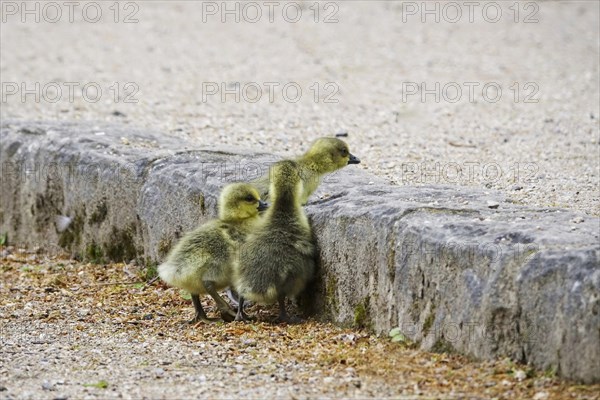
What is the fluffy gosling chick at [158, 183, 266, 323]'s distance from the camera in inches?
257

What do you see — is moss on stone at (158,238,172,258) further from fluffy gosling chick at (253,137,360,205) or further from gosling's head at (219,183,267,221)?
gosling's head at (219,183,267,221)

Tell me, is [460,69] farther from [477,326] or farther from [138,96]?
[477,326]

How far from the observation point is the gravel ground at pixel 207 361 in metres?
5.12

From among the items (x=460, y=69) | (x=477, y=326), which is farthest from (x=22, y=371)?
(x=460, y=69)

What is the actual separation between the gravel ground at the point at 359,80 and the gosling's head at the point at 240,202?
5.04ft

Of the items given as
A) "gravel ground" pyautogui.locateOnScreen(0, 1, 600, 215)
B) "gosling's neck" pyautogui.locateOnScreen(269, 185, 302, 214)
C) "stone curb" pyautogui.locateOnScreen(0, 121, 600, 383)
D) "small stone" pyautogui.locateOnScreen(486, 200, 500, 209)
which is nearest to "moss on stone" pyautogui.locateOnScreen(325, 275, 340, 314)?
"stone curb" pyautogui.locateOnScreen(0, 121, 600, 383)

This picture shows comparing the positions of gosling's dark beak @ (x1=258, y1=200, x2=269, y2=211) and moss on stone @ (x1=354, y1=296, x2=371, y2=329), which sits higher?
gosling's dark beak @ (x1=258, y1=200, x2=269, y2=211)

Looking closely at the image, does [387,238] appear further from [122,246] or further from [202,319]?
[122,246]

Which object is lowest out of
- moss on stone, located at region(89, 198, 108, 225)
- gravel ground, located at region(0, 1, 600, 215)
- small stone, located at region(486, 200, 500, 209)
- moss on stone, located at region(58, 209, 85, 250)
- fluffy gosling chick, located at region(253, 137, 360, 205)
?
moss on stone, located at region(58, 209, 85, 250)

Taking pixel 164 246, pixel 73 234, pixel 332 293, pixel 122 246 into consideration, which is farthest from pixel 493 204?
pixel 73 234

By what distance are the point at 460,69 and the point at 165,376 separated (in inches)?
383

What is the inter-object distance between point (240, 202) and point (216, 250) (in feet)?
1.22

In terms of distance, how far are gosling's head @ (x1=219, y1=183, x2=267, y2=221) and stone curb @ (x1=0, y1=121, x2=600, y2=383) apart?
1.29 feet

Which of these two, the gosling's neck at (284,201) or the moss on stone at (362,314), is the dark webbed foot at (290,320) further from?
the gosling's neck at (284,201)
